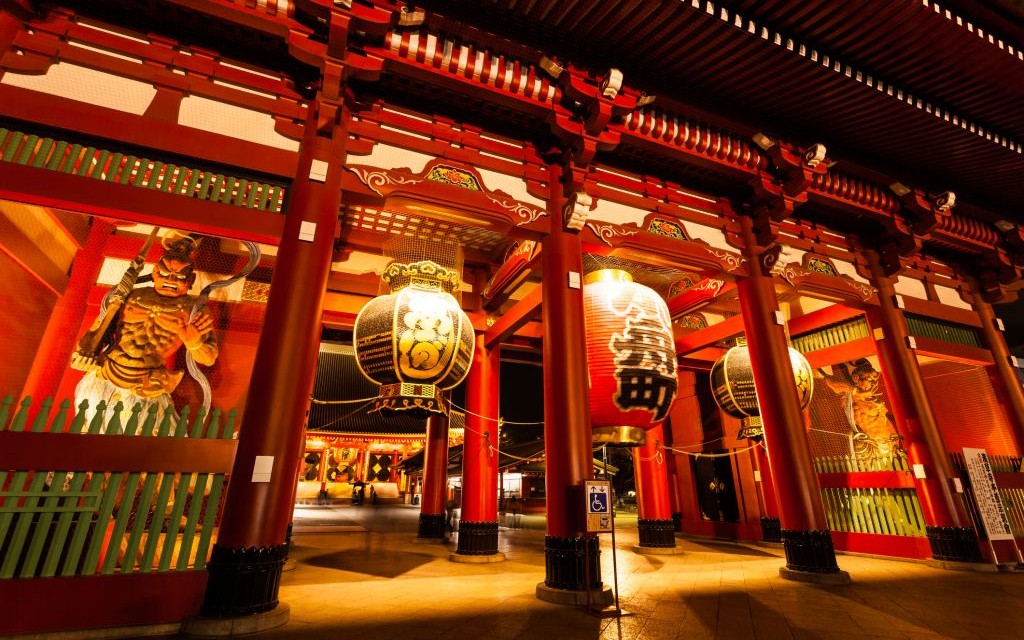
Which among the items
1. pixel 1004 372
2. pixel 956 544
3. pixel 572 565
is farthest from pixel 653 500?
pixel 1004 372

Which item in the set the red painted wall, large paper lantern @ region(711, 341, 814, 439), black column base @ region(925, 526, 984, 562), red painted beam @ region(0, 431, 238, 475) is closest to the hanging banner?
black column base @ region(925, 526, 984, 562)

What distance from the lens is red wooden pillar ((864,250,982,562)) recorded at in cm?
642

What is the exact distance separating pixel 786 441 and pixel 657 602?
2823 mm

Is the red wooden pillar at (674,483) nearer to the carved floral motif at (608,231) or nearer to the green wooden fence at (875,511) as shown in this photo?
the green wooden fence at (875,511)

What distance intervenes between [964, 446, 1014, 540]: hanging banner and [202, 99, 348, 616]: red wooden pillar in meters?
9.09

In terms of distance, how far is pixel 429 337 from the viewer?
4.31m

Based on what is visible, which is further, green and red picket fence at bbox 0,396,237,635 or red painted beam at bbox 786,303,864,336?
red painted beam at bbox 786,303,864,336

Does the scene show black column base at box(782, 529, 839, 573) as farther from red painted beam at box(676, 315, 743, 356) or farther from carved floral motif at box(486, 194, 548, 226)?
carved floral motif at box(486, 194, 548, 226)

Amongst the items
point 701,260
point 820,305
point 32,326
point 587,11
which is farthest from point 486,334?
point 820,305

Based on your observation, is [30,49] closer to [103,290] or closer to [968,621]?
[103,290]

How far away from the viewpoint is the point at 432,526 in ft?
33.1

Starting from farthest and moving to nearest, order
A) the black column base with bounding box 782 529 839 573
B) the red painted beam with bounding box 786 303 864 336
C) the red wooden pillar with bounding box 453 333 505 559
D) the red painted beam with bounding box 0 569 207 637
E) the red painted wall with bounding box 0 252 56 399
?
the red painted beam with bounding box 786 303 864 336 → the red wooden pillar with bounding box 453 333 505 559 → the black column base with bounding box 782 529 839 573 → the red painted wall with bounding box 0 252 56 399 → the red painted beam with bounding box 0 569 207 637

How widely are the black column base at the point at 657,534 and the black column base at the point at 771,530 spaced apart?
266 cm

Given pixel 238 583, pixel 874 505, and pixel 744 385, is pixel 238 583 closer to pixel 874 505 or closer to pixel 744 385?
pixel 744 385
